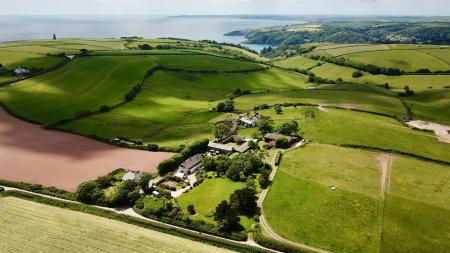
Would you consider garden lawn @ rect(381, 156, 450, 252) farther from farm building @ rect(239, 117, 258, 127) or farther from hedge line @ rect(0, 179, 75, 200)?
hedge line @ rect(0, 179, 75, 200)

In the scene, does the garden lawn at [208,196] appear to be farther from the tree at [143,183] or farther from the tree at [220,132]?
the tree at [220,132]

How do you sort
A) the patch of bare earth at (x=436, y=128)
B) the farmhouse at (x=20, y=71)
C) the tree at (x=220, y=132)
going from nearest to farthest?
the tree at (x=220, y=132) < the patch of bare earth at (x=436, y=128) < the farmhouse at (x=20, y=71)

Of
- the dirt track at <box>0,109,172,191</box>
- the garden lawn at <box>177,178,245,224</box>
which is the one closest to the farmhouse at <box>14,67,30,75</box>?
the dirt track at <box>0,109,172,191</box>

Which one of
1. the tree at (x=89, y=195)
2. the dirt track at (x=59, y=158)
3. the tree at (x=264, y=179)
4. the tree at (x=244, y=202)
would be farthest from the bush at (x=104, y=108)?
the tree at (x=244, y=202)

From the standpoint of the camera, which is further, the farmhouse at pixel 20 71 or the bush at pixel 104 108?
the farmhouse at pixel 20 71

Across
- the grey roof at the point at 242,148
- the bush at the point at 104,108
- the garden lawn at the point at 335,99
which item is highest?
the bush at the point at 104,108

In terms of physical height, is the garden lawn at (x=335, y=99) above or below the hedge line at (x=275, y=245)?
above

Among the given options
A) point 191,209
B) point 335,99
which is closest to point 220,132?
point 191,209

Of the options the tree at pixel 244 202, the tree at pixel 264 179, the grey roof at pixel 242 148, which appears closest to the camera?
the tree at pixel 244 202
